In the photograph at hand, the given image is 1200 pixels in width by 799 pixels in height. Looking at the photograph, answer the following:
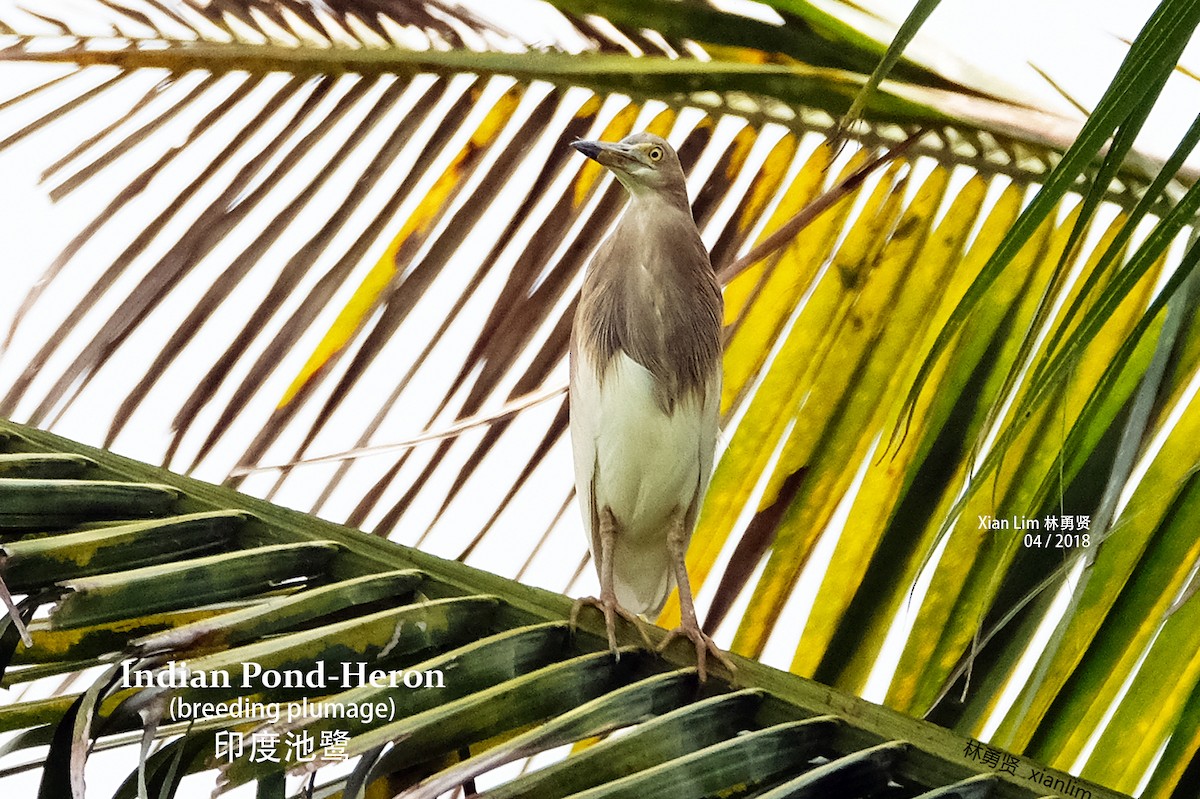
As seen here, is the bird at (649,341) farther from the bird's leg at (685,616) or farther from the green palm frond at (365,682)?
the green palm frond at (365,682)

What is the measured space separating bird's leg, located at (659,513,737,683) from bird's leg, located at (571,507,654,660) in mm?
33

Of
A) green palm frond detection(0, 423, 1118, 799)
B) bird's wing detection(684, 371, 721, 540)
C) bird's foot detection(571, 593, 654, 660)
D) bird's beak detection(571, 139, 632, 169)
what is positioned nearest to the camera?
green palm frond detection(0, 423, 1118, 799)

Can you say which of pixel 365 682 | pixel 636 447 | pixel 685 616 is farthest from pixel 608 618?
pixel 636 447

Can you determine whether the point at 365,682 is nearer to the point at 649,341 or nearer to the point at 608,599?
the point at 608,599

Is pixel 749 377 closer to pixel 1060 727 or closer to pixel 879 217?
pixel 879 217

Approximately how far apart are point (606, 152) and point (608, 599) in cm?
55

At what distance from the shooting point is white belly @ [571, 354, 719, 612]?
1.28m

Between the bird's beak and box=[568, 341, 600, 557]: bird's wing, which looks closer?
the bird's beak

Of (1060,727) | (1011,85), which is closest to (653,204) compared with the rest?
(1011,85)

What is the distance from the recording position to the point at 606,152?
119cm

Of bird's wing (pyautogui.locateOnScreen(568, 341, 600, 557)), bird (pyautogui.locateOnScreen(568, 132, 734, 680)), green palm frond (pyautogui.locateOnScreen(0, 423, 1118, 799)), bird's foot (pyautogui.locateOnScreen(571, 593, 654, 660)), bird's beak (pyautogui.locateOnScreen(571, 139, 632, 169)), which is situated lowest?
green palm frond (pyautogui.locateOnScreen(0, 423, 1118, 799))

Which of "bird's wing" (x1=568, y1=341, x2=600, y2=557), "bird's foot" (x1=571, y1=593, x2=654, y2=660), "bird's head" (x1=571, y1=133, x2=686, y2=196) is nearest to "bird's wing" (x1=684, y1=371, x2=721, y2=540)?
"bird's wing" (x1=568, y1=341, x2=600, y2=557)

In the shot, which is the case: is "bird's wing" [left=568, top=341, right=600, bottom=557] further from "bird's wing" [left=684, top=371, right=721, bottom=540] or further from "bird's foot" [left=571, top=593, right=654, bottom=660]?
"bird's foot" [left=571, top=593, right=654, bottom=660]

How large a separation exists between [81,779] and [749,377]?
0.79 m
